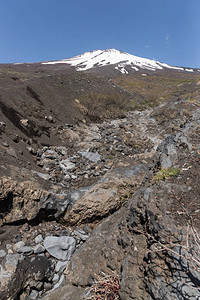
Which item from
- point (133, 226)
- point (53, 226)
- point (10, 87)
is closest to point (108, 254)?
point (133, 226)

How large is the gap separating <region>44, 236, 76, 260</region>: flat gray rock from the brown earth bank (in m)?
0.03

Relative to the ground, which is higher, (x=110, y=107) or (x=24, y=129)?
(x=110, y=107)

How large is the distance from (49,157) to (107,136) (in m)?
4.94

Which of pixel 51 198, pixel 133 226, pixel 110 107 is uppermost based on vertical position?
pixel 110 107

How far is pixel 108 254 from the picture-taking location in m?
3.54

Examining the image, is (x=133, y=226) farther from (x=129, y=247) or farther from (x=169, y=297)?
(x=169, y=297)

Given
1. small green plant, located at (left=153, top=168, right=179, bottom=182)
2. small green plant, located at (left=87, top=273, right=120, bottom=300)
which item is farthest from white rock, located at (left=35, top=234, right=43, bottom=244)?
small green plant, located at (left=153, top=168, right=179, bottom=182)

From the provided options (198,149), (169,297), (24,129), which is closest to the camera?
(169,297)

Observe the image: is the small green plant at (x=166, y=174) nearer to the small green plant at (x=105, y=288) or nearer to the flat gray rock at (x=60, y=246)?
the small green plant at (x=105, y=288)

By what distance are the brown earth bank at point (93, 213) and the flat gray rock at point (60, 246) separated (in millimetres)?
27

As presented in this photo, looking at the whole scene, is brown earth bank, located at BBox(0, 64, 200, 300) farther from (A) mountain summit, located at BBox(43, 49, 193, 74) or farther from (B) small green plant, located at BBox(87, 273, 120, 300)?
(A) mountain summit, located at BBox(43, 49, 193, 74)

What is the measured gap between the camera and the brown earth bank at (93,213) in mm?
2658

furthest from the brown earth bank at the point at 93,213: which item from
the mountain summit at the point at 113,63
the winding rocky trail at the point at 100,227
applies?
the mountain summit at the point at 113,63

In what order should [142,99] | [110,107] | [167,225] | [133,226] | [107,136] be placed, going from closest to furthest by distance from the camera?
[167,225] < [133,226] < [107,136] < [110,107] < [142,99]
